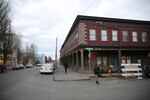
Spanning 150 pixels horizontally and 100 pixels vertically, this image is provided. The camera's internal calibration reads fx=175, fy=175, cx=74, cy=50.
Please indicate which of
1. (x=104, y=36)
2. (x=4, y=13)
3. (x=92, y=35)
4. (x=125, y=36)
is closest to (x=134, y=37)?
(x=125, y=36)

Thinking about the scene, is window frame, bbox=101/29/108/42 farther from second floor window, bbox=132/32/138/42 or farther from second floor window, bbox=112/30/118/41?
second floor window, bbox=132/32/138/42

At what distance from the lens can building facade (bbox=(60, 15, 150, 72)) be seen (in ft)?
85.9

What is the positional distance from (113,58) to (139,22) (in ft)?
24.4

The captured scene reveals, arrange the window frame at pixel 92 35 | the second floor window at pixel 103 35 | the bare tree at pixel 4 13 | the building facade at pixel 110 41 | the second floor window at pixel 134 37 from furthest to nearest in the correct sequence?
1. the bare tree at pixel 4 13
2. the second floor window at pixel 134 37
3. the second floor window at pixel 103 35
4. the window frame at pixel 92 35
5. the building facade at pixel 110 41

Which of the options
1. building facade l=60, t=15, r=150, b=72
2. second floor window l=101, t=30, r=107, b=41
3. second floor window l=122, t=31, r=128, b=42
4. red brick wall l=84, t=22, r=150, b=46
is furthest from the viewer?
second floor window l=122, t=31, r=128, b=42

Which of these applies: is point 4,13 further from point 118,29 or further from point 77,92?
point 77,92

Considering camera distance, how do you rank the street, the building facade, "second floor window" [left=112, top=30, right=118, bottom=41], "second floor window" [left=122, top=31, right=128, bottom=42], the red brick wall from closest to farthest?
1. the street
2. the building facade
3. the red brick wall
4. "second floor window" [left=112, top=30, right=118, bottom=41]
5. "second floor window" [left=122, top=31, right=128, bottom=42]

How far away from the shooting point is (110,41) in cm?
2748

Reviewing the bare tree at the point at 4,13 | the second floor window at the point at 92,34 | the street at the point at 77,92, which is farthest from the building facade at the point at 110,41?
the bare tree at the point at 4,13

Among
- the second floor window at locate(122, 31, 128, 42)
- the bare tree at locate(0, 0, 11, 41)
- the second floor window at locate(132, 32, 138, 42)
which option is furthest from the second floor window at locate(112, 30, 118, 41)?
the bare tree at locate(0, 0, 11, 41)

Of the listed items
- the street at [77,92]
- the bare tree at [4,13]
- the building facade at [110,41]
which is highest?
the bare tree at [4,13]

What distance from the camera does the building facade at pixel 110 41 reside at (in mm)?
26188

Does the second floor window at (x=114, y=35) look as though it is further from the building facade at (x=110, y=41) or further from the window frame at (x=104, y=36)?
the window frame at (x=104, y=36)

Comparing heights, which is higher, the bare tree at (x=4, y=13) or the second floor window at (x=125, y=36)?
the bare tree at (x=4, y=13)
